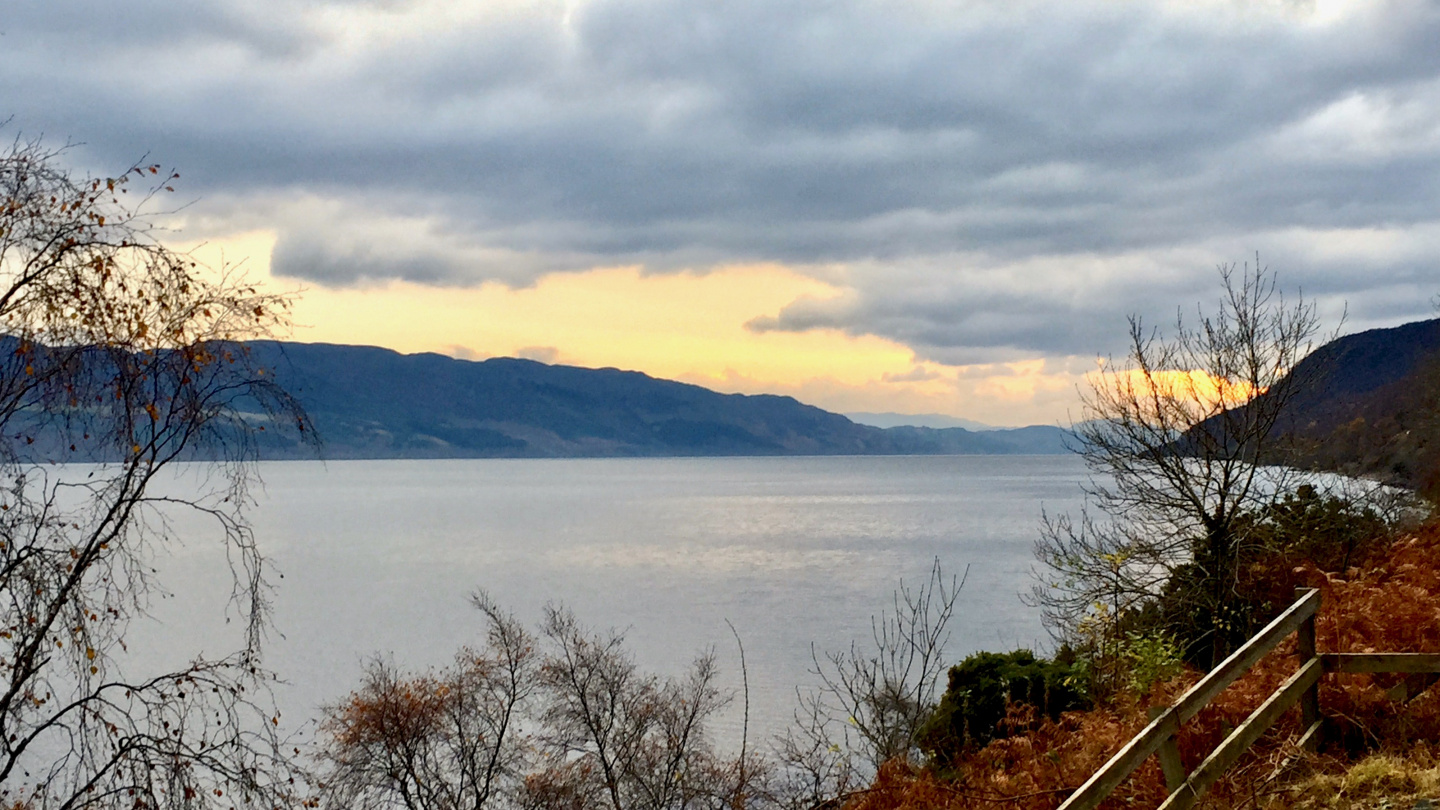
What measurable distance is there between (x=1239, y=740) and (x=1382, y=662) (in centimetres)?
190

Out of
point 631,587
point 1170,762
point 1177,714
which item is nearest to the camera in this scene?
point 1177,714

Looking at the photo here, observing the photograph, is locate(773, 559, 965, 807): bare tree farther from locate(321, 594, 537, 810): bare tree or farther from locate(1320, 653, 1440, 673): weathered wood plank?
locate(1320, 653, 1440, 673): weathered wood plank

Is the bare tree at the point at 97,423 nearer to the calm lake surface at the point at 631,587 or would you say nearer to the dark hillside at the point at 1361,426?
the calm lake surface at the point at 631,587

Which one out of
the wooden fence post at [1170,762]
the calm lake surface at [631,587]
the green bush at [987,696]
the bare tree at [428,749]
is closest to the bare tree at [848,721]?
the green bush at [987,696]

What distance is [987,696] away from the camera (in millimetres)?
25641

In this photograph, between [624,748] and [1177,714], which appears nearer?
[1177,714]

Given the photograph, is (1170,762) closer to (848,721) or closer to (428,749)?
(428,749)

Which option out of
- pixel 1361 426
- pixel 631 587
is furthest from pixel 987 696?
pixel 631 587

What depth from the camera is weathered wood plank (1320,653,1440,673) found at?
9.20m

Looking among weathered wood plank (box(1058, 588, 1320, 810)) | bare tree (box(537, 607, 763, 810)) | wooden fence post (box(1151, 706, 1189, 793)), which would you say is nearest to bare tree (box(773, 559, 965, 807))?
bare tree (box(537, 607, 763, 810))

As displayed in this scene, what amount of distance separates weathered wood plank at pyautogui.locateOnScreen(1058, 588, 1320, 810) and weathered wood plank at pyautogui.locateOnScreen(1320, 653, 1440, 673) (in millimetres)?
214

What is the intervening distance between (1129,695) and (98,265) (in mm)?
14237

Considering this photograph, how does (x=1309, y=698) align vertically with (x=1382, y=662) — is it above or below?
below

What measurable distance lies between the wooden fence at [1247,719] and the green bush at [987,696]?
13.2 meters
